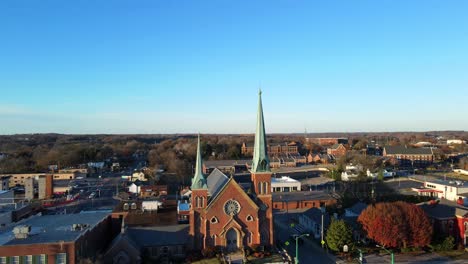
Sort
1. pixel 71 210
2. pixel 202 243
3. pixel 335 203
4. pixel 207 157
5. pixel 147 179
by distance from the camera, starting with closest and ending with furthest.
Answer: pixel 202 243, pixel 335 203, pixel 71 210, pixel 147 179, pixel 207 157

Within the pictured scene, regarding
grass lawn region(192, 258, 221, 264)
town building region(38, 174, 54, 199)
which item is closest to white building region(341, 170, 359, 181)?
grass lawn region(192, 258, 221, 264)

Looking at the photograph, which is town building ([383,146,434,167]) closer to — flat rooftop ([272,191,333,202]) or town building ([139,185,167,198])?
flat rooftop ([272,191,333,202])

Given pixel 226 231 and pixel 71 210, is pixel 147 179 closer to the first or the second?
pixel 71 210

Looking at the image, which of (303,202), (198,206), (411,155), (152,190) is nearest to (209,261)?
(198,206)

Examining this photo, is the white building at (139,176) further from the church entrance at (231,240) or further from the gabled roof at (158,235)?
the church entrance at (231,240)

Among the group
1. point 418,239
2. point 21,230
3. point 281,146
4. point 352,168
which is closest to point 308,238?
point 418,239

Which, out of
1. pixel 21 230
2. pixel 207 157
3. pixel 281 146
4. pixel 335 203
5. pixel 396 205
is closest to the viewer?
pixel 21 230

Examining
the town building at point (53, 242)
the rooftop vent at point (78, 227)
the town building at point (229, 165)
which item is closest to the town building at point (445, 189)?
the town building at point (229, 165)

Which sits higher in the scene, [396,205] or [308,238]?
[396,205]
